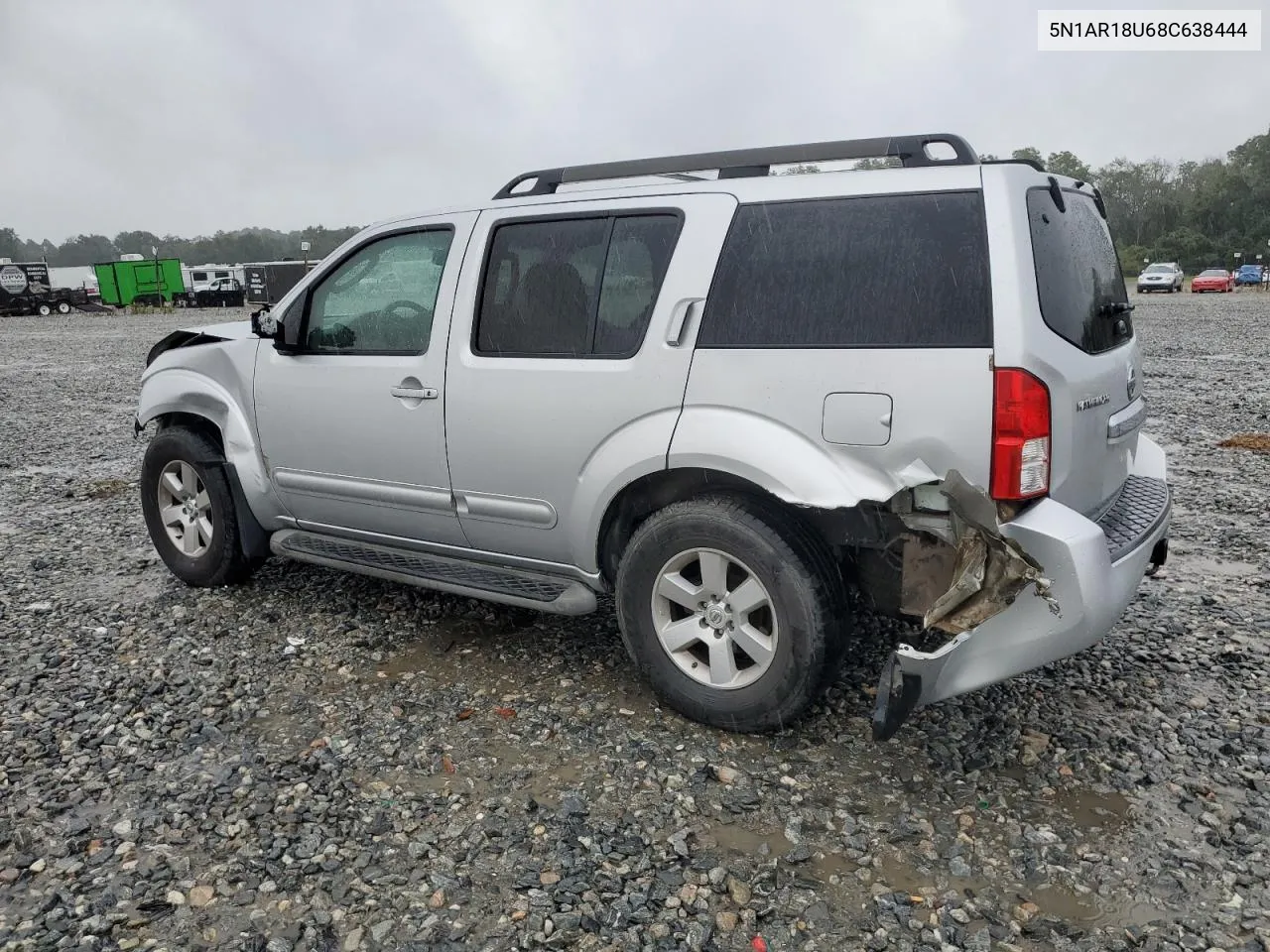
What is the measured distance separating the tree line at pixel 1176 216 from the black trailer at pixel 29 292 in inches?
1094

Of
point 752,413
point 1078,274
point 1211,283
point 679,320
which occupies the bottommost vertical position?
point 1211,283

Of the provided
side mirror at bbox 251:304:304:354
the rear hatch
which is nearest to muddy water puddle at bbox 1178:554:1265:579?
the rear hatch

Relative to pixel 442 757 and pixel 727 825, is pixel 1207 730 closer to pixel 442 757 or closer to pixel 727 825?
pixel 727 825

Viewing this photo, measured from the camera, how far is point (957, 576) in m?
2.92

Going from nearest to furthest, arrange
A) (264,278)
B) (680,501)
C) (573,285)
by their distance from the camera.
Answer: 1. (680,501)
2. (573,285)
3. (264,278)

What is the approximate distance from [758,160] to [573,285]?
2.76ft

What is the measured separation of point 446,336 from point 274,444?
1.20m

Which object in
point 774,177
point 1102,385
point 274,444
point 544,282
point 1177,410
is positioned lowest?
point 1177,410

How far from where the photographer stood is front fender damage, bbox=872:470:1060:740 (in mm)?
2844

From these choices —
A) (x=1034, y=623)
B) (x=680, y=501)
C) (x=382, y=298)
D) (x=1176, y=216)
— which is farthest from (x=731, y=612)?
(x=1176, y=216)

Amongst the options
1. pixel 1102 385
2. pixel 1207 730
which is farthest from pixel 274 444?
pixel 1207 730

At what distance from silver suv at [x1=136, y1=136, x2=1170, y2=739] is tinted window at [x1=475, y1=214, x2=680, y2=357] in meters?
0.01

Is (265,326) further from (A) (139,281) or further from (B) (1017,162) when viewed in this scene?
(A) (139,281)

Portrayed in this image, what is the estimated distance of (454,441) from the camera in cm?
389
